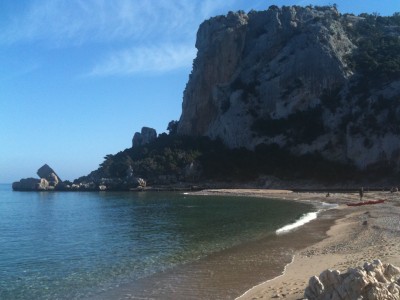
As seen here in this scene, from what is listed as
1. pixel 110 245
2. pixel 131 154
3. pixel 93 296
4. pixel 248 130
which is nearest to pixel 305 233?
pixel 110 245

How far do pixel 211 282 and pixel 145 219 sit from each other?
23.8m

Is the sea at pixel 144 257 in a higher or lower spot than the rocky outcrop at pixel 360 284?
lower

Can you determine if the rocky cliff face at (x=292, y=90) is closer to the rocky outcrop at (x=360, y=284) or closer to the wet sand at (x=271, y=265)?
the wet sand at (x=271, y=265)

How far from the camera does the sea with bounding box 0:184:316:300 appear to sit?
47.6 ft

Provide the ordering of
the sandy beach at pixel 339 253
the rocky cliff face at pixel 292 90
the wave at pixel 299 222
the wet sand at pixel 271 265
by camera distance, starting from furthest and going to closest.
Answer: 1. the rocky cliff face at pixel 292 90
2. the wave at pixel 299 222
3. the wet sand at pixel 271 265
4. the sandy beach at pixel 339 253

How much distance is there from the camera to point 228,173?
9331 centimetres

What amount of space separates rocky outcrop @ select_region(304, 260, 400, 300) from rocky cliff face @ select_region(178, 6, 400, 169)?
2689 inches

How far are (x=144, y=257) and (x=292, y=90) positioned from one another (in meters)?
79.8

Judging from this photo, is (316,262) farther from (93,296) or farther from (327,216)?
(327,216)

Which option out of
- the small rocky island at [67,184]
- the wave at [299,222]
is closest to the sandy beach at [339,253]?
the wave at [299,222]

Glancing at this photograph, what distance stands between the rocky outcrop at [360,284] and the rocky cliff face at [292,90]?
224 ft

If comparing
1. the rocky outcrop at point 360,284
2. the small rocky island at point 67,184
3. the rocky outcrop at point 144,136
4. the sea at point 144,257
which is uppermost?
the rocky outcrop at point 144,136

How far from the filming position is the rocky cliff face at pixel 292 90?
7806 cm

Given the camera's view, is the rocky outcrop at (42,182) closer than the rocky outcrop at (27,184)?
Yes
